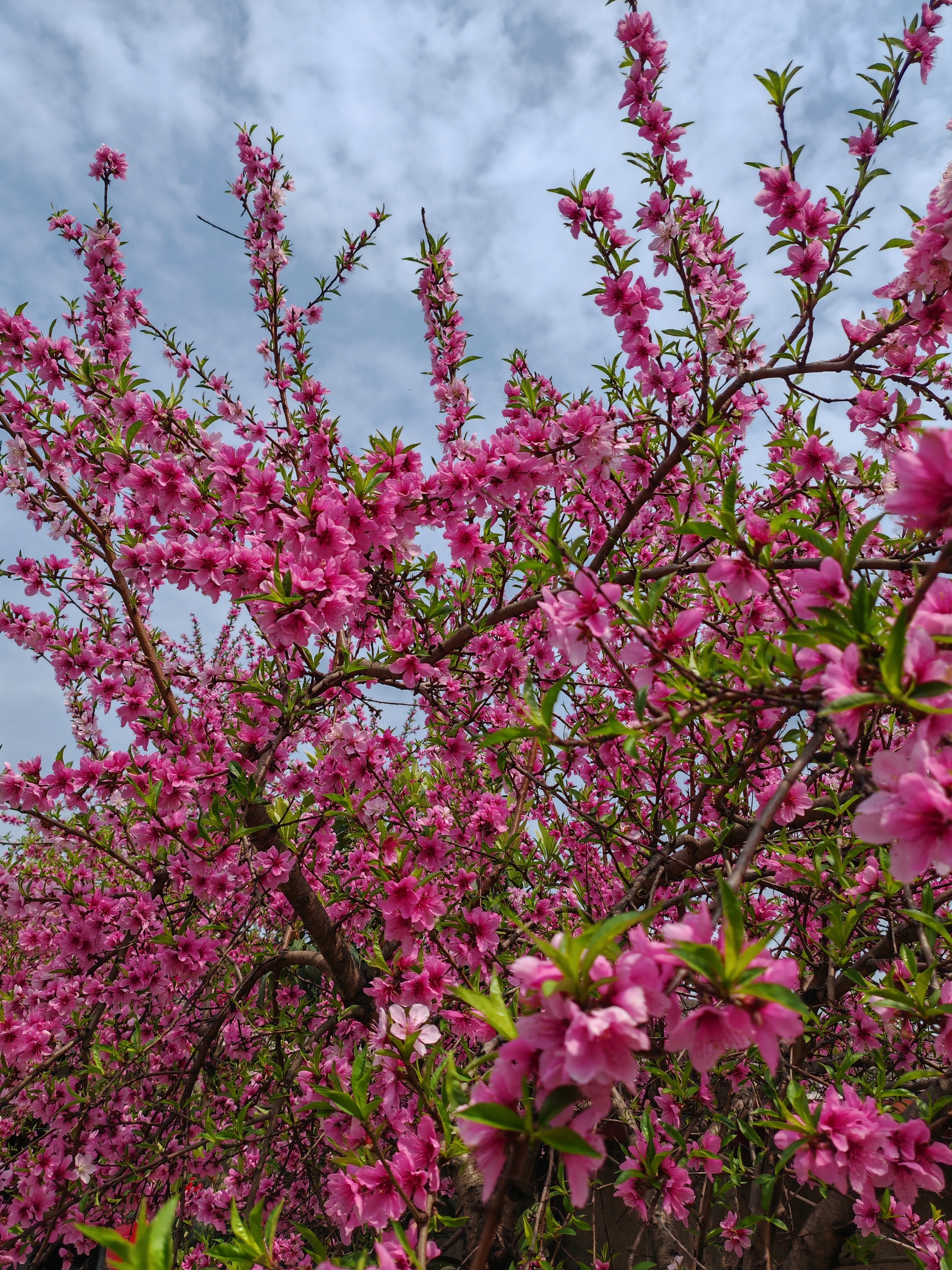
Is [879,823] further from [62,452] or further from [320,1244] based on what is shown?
[62,452]

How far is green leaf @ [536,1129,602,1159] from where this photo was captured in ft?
3.00

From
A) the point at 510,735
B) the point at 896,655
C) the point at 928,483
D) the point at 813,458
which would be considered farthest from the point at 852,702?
the point at 813,458

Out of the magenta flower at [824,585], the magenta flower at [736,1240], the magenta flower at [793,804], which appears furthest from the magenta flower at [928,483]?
the magenta flower at [736,1240]

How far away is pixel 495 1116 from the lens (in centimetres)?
95

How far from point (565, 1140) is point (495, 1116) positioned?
0.10m

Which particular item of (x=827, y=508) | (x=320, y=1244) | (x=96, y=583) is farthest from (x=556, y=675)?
(x=96, y=583)

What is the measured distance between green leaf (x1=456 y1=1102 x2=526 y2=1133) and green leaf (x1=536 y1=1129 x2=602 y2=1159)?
34 millimetres

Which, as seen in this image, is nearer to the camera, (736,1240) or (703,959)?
(703,959)

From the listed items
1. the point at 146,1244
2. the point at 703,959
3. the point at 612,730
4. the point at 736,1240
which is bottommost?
A: the point at 736,1240

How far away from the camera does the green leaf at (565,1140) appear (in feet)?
3.00

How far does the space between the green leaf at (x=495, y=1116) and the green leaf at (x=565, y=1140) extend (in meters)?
0.03

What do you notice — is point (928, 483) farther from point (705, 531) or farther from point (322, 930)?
point (322, 930)

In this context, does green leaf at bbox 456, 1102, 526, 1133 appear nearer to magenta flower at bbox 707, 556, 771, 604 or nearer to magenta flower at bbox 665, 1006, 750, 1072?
magenta flower at bbox 665, 1006, 750, 1072

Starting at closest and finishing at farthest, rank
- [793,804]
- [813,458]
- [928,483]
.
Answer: [928,483], [793,804], [813,458]
